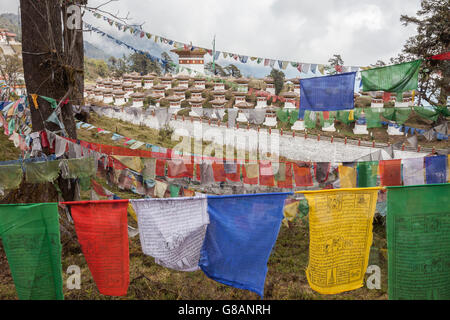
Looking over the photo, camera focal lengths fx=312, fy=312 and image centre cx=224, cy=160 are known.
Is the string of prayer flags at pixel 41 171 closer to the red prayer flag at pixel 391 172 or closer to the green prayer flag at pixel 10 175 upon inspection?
the green prayer flag at pixel 10 175

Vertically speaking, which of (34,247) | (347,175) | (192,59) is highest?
(192,59)

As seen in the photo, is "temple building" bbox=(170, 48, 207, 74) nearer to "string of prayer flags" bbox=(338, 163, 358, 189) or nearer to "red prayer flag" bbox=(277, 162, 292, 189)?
"red prayer flag" bbox=(277, 162, 292, 189)

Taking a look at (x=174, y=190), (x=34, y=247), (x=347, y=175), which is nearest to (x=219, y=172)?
(x=174, y=190)

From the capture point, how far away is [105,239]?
3.66 metres

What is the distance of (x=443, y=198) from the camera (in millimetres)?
3523

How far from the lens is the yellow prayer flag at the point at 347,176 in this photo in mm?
6137

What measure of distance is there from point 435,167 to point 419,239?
2.84 meters

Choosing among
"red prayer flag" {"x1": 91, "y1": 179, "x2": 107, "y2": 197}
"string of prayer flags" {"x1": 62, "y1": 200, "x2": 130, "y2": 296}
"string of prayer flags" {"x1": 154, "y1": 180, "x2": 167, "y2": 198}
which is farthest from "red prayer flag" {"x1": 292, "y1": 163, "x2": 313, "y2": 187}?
"string of prayer flags" {"x1": 62, "y1": 200, "x2": 130, "y2": 296}

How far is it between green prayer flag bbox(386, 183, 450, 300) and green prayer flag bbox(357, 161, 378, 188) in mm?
2466

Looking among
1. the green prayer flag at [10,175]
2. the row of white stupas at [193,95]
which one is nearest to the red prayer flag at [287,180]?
the green prayer flag at [10,175]

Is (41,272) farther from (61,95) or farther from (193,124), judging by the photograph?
(193,124)

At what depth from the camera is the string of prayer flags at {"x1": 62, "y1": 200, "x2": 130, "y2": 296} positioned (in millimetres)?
3615

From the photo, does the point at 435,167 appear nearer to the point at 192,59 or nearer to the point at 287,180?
the point at 287,180

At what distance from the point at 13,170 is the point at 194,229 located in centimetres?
353
